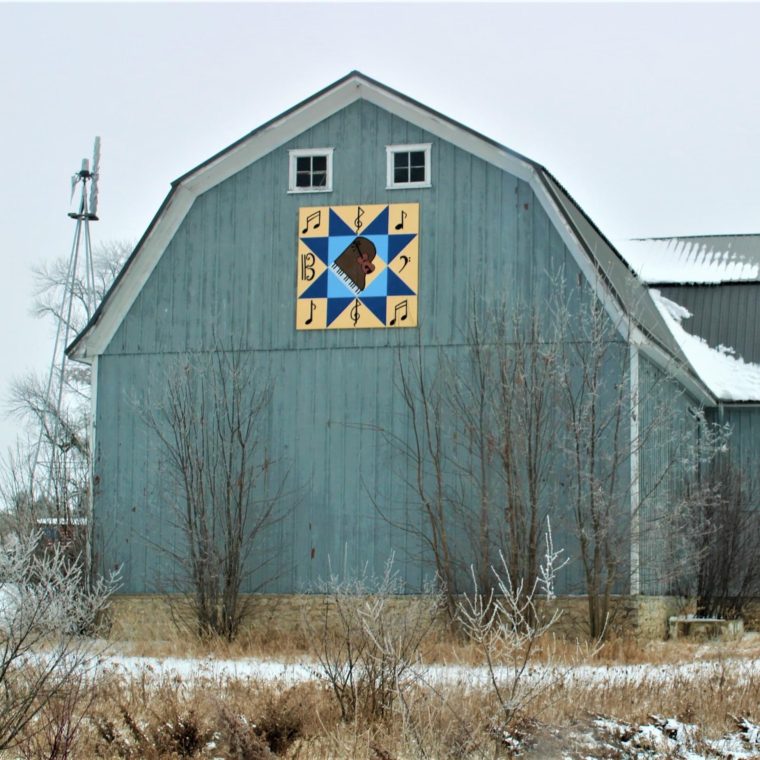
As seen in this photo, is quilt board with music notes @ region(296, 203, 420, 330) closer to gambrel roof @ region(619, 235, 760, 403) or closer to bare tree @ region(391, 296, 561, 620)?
bare tree @ region(391, 296, 561, 620)

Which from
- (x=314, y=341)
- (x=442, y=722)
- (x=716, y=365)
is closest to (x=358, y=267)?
(x=314, y=341)

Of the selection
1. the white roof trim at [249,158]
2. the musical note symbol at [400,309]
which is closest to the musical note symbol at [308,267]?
the musical note symbol at [400,309]

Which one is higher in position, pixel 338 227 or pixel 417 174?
pixel 417 174

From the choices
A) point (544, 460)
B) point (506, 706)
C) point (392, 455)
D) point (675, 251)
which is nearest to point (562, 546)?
point (544, 460)

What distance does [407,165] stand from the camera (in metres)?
18.2

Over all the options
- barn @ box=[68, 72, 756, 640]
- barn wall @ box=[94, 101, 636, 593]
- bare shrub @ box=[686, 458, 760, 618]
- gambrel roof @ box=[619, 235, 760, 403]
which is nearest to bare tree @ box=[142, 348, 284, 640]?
barn @ box=[68, 72, 756, 640]

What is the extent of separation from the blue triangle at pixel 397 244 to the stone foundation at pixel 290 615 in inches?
178

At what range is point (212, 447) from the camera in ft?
59.5

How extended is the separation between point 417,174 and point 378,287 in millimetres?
1619

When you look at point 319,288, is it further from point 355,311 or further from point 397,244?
point 397,244

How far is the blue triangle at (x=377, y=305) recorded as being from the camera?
18.0 metres

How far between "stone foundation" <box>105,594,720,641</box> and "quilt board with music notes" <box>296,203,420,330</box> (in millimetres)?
3729

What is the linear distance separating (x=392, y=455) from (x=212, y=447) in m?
2.46

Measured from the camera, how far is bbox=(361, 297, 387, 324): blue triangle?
18.0 meters
